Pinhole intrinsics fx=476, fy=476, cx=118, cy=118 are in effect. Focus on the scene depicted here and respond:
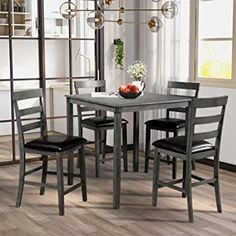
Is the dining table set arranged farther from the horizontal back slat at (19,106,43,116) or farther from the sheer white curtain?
the sheer white curtain

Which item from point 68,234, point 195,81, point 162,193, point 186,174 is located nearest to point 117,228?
point 68,234

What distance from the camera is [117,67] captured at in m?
6.07

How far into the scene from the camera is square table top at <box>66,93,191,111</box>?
162 inches

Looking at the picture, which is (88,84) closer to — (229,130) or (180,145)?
(229,130)

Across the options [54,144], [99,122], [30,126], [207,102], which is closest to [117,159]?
[54,144]

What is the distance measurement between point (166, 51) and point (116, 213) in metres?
2.45

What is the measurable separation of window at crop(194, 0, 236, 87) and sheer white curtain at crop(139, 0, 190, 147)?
0.15 m

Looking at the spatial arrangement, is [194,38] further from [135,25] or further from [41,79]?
[41,79]

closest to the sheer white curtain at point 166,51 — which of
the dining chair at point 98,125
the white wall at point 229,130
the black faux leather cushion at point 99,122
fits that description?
the white wall at point 229,130

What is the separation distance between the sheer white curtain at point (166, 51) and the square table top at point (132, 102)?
116cm

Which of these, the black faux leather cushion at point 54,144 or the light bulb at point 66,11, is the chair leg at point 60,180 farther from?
the light bulb at point 66,11

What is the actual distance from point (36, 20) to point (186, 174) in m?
2.81

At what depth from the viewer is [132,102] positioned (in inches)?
165

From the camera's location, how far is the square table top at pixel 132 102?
4.11 meters
